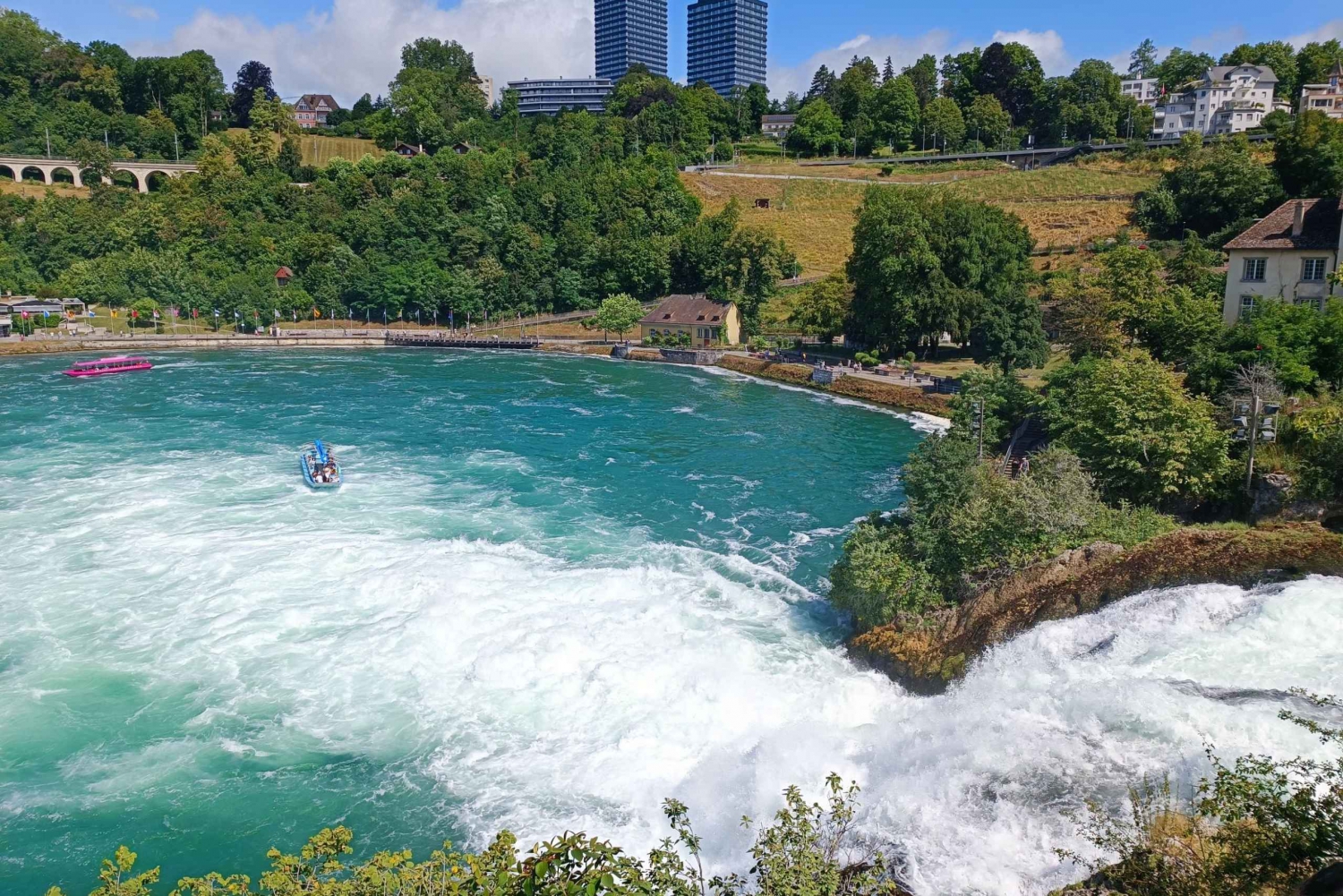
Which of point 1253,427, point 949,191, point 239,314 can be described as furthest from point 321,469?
point 949,191

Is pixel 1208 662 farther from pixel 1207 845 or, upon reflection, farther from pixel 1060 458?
pixel 1060 458

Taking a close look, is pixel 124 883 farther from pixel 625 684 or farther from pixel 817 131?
pixel 817 131

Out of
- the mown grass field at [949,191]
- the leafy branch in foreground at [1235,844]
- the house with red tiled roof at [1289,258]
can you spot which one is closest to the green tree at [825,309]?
the mown grass field at [949,191]

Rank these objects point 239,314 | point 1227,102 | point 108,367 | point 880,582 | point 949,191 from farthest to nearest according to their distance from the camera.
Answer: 1. point 1227,102
2. point 949,191
3. point 239,314
4. point 108,367
5. point 880,582

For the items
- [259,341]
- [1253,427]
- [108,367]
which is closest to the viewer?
[1253,427]

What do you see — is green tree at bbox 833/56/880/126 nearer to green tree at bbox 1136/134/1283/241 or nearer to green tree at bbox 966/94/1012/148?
green tree at bbox 966/94/1012/148

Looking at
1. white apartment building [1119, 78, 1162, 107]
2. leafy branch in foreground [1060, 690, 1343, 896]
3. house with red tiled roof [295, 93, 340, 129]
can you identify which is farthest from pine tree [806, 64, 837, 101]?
leafy branch in foreground [1060, 690, 1343, 896]
